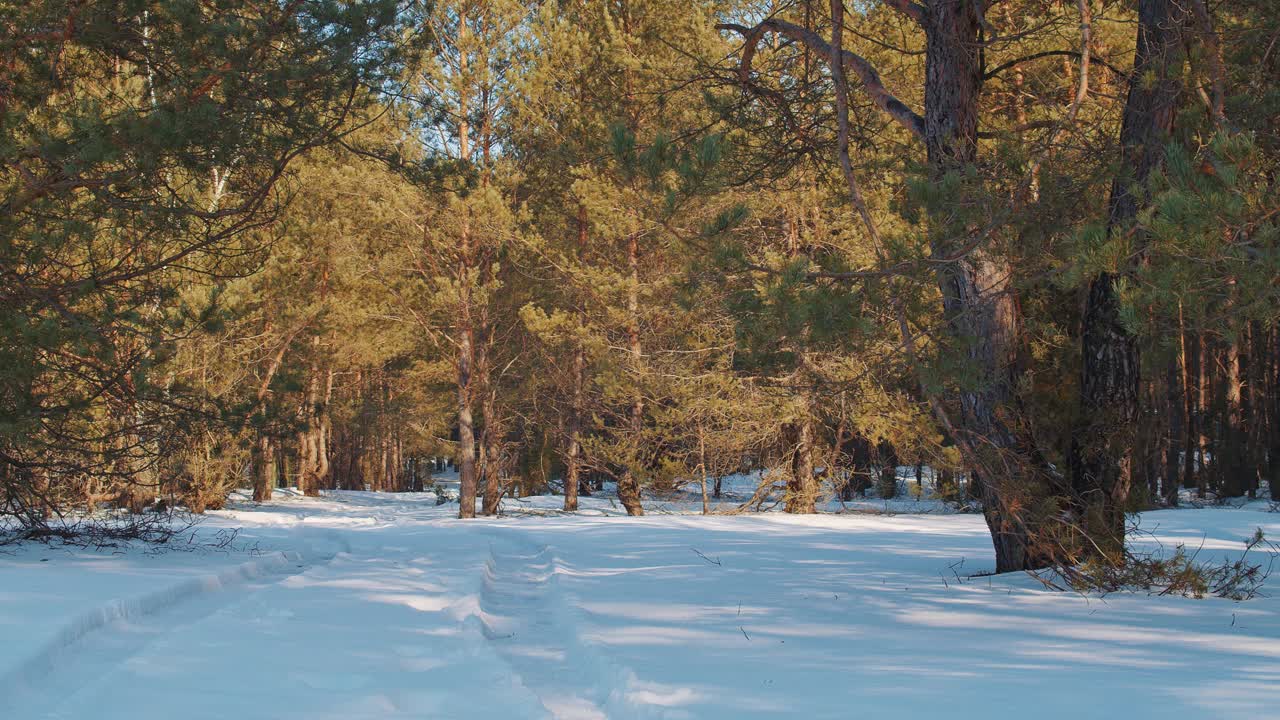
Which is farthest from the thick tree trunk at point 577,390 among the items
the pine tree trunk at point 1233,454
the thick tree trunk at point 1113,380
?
the pine tree trunk at point 1233,454

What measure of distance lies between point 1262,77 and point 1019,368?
2.33 m

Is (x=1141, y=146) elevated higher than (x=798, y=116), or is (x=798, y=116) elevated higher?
(x=798, y=116)

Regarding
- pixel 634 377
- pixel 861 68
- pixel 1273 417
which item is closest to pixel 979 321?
pixel 861 68

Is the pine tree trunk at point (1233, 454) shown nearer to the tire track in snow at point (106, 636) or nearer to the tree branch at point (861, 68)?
the tree branch at point (861, 68)

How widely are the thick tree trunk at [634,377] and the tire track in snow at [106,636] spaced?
8.87 meters

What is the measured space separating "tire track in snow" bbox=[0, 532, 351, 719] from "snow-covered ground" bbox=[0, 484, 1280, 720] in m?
0.02

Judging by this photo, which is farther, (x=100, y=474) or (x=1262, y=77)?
(x=100, y=474)

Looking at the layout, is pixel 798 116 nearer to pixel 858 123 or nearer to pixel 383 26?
pixel 858 123

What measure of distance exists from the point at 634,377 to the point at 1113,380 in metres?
9.68

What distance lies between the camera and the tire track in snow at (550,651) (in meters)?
3.40

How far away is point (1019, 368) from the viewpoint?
6.37m

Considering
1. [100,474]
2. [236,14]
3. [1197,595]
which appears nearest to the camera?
[1197,595]

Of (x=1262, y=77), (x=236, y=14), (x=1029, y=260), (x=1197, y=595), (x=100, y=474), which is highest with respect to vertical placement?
(x=236, y=14)

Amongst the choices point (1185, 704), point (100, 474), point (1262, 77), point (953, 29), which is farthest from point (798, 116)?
point (100, 474)
